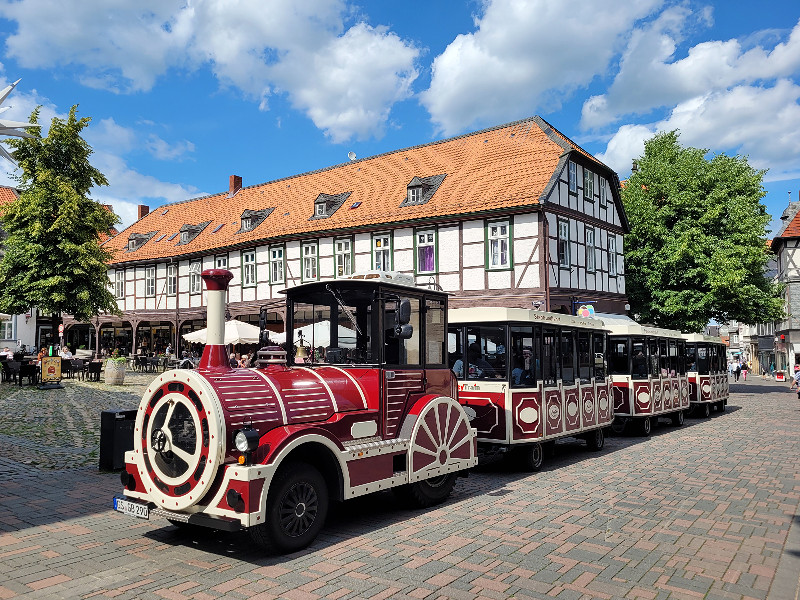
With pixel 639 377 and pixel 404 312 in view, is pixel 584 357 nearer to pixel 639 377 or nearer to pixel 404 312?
pixel 639 377

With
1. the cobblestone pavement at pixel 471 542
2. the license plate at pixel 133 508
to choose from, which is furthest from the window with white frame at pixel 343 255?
the license plate at pixel 133 508

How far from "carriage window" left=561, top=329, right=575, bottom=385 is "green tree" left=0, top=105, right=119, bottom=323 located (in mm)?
22406

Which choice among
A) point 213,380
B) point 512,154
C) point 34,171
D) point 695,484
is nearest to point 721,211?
point 512,154

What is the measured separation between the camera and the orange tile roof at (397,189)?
2447 centimetres

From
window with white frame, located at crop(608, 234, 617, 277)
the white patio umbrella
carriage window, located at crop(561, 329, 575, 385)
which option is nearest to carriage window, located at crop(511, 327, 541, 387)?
carriage window, located at crop(561, 329, 575, 385)

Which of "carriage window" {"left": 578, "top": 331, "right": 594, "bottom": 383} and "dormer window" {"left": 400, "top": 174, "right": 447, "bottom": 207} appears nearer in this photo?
"carriage window" {"left": 578, "top": 331, "right": 594, "bottom": 383}

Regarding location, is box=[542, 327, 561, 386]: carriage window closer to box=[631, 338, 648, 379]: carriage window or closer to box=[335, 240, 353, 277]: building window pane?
box=[631, 338, 648, 379]: carriage window

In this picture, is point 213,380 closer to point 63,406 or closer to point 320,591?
point 320,591

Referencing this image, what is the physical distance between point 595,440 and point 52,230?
77.6 feet

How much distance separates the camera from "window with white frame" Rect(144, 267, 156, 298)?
125 feet

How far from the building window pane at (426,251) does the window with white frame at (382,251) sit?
143 centimetres

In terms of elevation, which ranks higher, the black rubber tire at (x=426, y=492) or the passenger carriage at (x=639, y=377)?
the passenger carriage at (x=639, y=377)

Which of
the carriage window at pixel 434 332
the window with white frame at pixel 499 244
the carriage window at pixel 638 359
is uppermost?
the window with white frame at pixel 499 244

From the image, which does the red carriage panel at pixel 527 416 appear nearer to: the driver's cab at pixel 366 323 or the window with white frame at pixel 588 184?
the driver's cab at pixel 366 323
